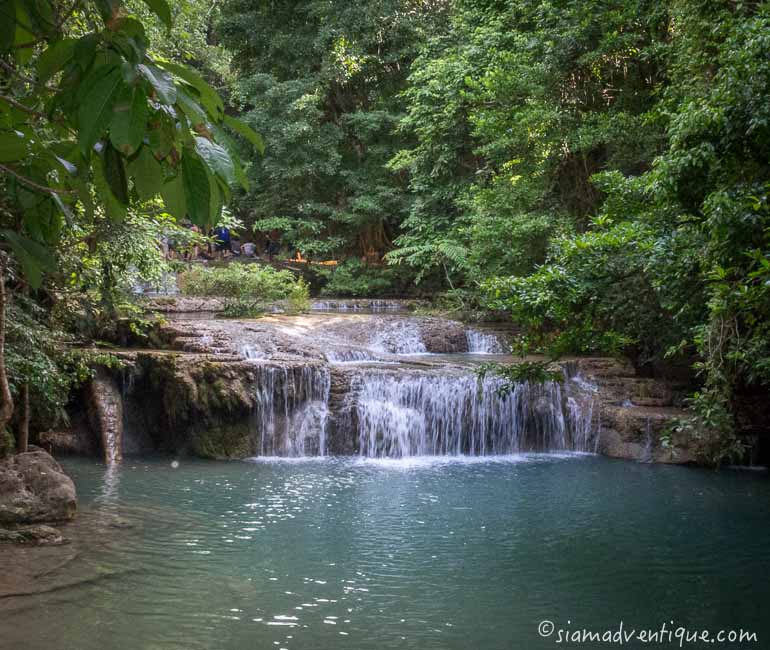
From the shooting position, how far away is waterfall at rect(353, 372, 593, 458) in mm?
12836

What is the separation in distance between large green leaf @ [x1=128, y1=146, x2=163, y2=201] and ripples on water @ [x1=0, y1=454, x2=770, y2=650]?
4496 mm

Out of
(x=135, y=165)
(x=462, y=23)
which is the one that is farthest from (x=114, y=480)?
(x=462, y=23)

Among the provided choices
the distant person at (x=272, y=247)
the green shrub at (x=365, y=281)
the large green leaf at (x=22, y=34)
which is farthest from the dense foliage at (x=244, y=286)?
the large green leaf at (x=22, y=34)

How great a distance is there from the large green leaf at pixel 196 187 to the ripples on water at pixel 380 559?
453 cm

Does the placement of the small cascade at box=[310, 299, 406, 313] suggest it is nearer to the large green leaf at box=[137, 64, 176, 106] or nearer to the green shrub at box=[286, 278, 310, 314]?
the green shrub at box=[286, 278, 310, 314]

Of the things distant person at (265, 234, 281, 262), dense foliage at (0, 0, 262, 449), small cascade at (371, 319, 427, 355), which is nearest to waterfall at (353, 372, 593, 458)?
small cascade at (371, 319, 427, 355)

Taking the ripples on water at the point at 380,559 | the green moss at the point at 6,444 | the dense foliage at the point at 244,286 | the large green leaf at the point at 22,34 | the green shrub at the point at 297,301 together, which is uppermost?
the dense foliage at the point at 244,286

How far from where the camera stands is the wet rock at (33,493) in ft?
25.5

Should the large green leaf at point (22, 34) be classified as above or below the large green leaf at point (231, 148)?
above

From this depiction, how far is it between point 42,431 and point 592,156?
1099 centimetres

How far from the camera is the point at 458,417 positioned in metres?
13.0

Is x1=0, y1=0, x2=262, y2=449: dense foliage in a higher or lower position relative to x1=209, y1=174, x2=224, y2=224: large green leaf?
higher

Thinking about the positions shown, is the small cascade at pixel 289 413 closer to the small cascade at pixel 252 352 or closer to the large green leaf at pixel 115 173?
the small cascade at pixel 252 352

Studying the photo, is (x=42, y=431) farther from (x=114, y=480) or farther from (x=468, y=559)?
(x=468, y=559)
